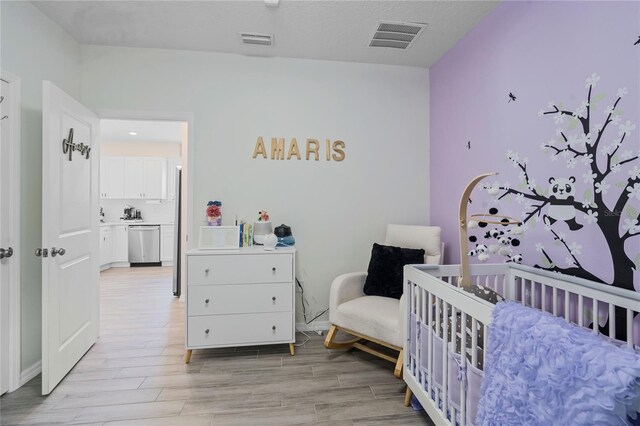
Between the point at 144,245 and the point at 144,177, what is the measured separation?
4.43 ft

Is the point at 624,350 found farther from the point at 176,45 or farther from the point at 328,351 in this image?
the point at 176,45

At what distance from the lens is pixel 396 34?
7.86ft

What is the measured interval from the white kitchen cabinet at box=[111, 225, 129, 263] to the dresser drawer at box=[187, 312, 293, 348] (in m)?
4.37

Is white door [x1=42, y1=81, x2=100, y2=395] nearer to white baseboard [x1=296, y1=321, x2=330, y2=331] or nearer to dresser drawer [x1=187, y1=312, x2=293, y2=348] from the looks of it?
dresser drawer [x1=187, y1=312, x2=293, y2=348]

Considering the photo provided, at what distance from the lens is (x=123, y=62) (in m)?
2.60

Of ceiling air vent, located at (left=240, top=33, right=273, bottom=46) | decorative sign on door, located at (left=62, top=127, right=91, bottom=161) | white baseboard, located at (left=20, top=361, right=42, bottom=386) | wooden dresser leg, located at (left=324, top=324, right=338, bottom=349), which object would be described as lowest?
white baseboard, located at (left=20, top=361, right=42, bottom=386)

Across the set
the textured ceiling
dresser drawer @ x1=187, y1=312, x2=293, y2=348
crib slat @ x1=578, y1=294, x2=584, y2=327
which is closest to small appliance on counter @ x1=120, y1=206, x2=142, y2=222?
the textured ceiling

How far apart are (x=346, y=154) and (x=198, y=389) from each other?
7.29ft

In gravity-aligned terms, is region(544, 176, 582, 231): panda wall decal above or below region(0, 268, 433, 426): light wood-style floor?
above

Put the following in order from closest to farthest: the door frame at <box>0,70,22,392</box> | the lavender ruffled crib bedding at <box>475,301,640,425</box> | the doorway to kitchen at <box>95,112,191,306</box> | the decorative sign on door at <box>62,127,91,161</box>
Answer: the lavender ruffled crib bedding at <box>475,301,640,425</box> < the door frame at <box>0,70,22,392</box> < the decorative sign on door at <box>62,127,91,161</box> < the doorway to kitchen at <box>95,112,191,306</box>

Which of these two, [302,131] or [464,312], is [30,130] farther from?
[464,312]

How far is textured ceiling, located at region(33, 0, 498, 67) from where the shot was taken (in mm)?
2066

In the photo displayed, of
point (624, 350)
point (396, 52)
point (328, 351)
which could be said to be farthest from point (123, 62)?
point (624, 350)

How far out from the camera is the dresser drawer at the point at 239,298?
88.2 inches
